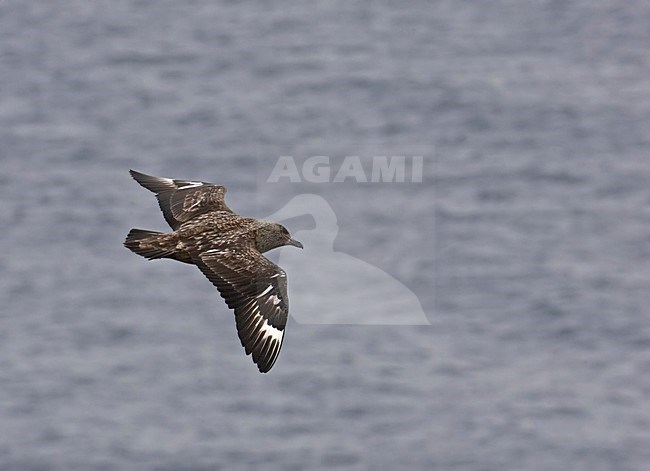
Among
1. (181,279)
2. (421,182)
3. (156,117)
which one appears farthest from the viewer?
(156,117)

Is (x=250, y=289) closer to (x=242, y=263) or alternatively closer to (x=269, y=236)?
(x=242, y=263)

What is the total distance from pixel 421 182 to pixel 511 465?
842 centimetres

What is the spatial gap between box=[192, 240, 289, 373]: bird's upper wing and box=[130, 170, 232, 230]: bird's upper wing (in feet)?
3.55

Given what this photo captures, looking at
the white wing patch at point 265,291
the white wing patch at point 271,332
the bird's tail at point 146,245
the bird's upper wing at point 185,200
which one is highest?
the bird's upper wing at point 185,200

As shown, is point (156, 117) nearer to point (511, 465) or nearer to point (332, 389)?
point (332, 389)

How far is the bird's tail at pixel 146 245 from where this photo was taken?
35.8ft

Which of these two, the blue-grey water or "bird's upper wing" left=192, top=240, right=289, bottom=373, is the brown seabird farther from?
the blue-grey water

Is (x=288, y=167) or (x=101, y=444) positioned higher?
(x=288, y=167)

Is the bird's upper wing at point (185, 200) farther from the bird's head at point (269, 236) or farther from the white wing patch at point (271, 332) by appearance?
the white wing patch at point (271, 332)

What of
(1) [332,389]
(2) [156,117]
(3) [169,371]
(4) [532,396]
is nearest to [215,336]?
(3) [169,371]

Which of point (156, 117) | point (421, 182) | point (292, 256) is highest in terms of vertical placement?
point (156, 117)

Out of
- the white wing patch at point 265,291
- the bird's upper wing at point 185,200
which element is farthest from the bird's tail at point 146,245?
the bird's upper wing at point 185,200

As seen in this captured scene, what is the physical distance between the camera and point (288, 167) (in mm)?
31734

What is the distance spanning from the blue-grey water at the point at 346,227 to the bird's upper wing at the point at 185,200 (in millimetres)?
7158
